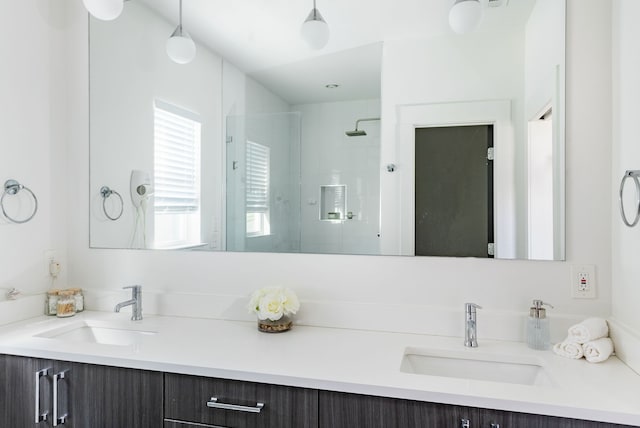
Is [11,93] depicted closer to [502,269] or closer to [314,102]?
[314,102]

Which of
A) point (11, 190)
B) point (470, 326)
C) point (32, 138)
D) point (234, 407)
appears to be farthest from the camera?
point (32, 138)

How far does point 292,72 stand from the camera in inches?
71.4

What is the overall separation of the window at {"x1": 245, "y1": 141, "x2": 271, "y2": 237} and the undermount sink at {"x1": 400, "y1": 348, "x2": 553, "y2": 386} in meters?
0.80

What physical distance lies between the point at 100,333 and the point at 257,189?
94 cm

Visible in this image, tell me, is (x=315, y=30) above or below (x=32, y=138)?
above

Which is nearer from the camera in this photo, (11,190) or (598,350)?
(598,350)

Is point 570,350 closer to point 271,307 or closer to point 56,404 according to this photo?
point 271,307

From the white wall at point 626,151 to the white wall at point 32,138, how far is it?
236cm

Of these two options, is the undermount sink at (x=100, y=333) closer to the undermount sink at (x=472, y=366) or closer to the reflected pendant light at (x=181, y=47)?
the undermount sink at (x=472, y=366)

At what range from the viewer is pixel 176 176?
2.01m

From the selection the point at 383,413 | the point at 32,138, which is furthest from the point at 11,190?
the point at 383,413

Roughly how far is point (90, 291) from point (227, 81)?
122cm

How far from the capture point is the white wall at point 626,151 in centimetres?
129

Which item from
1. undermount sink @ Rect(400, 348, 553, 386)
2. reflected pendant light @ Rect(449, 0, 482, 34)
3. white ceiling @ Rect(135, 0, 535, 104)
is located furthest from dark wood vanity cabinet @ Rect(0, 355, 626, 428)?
reflected pendant light @ Rect(449, 0, 482, 34)
